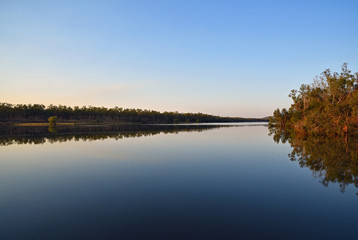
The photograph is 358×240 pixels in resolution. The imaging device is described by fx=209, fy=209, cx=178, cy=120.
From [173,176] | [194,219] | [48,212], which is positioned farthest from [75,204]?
[173,176]

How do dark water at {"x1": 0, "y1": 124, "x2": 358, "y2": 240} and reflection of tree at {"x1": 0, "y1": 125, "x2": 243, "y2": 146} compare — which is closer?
dark water at {"x1": 0, "y1": 124, "x2": 358, "y2": 240}

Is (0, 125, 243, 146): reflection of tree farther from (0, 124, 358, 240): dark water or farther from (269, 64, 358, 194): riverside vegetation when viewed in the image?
(269, 64, 358, 194): riverside vegetation

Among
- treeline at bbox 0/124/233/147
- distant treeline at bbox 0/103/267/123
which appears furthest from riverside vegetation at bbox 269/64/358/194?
distant treeline at bbox 0/103/267/123

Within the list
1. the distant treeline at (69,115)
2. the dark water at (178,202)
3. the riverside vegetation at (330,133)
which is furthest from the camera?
the distant treeline at (69,115)

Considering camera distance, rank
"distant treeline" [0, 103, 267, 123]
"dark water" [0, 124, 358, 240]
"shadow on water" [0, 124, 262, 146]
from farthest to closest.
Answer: "distant treeline" [0, 103, 267, 123] → "shadow on water" [0, 124, 262, 146] → "dark water" [0, 124, 358, 240]

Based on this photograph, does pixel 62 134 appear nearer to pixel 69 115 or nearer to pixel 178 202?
pixel 178 202

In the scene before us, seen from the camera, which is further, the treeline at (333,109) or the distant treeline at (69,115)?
the distant treeline at (69,115)

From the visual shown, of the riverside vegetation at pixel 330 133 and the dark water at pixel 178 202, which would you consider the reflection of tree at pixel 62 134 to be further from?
the riverside vegetation at pixel 330 133

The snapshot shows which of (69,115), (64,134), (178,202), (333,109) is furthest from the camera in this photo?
(69,115)

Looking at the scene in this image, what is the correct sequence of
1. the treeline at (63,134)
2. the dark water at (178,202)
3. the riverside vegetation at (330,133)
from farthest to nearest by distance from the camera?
the treeline at (63,134) → the riverside vegetation at (330,133) → the dark water at (178,202)

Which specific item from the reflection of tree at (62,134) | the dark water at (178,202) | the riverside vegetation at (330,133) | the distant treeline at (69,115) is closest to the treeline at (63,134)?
the reflection of tree at (62,134)

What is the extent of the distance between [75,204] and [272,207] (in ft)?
24.2

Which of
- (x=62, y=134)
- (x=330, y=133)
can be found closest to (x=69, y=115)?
(x=62, y=134)

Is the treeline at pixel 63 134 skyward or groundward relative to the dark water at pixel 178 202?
groundward
